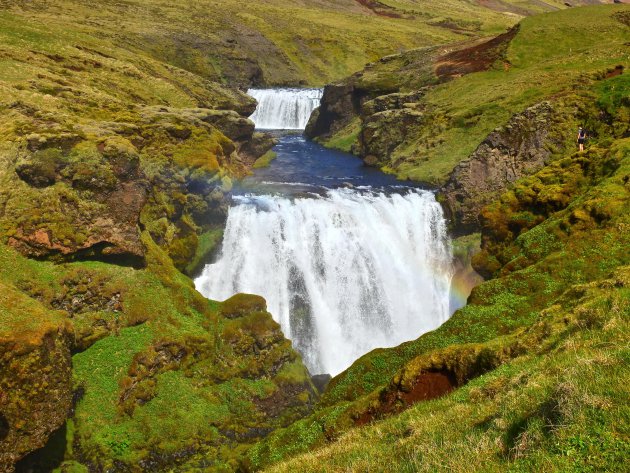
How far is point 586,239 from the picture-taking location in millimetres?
17203

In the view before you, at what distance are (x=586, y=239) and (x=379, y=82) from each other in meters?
66.5

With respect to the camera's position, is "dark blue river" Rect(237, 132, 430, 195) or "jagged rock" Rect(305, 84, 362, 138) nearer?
"dark blue river" Rect(237, 132, 430, 195)

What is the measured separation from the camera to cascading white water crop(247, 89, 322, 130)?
91.9 metres

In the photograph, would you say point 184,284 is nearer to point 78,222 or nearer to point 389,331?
point 78,222

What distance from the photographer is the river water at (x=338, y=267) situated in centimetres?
3138

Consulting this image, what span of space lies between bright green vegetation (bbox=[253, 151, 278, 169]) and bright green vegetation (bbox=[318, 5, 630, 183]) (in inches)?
551

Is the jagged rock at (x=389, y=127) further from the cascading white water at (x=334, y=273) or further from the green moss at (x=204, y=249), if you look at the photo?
the green moss at (x=204, y=249)

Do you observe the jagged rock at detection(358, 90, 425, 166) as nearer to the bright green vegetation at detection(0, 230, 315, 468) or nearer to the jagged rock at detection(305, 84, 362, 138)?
the jagged rock at detection(305, 84, 362, 138)

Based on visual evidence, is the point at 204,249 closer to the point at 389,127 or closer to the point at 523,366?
the point at 523,366

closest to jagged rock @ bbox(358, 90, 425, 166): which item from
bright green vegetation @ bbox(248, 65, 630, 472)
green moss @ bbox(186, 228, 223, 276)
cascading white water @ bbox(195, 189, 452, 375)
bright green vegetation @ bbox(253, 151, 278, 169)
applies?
bright green vegetation @ bbox(253, 151, 278, 169)

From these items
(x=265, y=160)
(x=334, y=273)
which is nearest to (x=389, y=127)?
(x=265, y=160)

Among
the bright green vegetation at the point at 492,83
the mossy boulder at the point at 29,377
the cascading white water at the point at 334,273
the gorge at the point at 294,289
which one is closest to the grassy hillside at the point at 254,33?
the bright green vegetation at the point at 492,83

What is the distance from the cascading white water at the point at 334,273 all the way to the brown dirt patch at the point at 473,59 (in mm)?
44051

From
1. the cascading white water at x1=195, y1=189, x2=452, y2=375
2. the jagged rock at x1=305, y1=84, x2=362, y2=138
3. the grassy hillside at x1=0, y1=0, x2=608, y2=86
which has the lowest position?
the cascading white water at x1=195, y1=189, x2=452, y2=375
